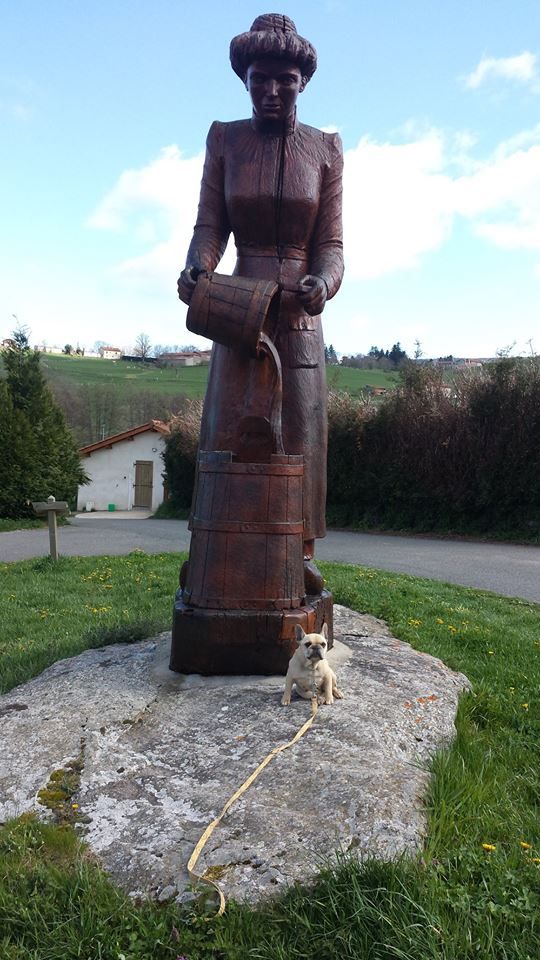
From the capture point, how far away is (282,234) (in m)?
4.57

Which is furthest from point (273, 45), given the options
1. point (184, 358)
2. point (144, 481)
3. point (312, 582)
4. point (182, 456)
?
point (184, 358)

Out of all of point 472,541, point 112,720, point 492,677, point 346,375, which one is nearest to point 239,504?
point 112,720

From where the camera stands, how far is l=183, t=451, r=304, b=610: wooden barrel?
13.4 ft

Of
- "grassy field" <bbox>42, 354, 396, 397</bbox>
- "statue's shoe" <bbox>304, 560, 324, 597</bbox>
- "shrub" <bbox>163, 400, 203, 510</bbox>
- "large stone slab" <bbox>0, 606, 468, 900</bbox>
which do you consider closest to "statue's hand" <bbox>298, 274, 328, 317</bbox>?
"statue's shoe" <bbox>304, 560, 324, 597</bbox>

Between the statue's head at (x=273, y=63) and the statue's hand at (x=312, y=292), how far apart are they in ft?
3.32

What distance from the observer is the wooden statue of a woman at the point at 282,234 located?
4340 mm

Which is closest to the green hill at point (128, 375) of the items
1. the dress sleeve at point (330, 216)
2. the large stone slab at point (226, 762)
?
the dress sleeve at point (330, 216)

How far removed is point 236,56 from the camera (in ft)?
14.2

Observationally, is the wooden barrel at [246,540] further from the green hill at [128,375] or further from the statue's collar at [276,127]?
the green hill at [128,375]

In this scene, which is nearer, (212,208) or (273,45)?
(273,45)

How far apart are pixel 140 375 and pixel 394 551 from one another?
56.7 metres

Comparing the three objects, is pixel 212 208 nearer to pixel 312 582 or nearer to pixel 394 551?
pixel 312 582

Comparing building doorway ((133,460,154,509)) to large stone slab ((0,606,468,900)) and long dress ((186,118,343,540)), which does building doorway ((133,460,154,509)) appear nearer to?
long dress ((186,118,343,540))

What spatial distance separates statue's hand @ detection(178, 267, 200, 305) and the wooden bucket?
91 millimetres
